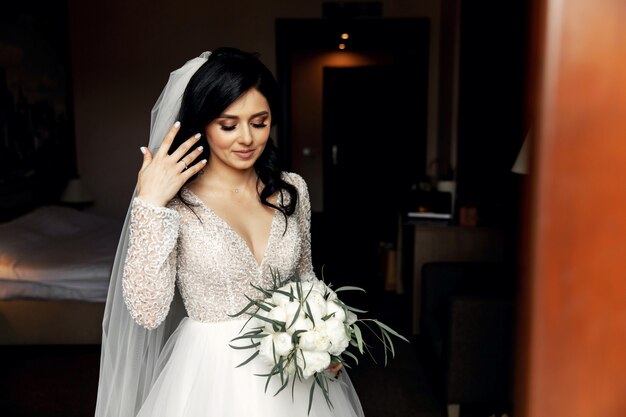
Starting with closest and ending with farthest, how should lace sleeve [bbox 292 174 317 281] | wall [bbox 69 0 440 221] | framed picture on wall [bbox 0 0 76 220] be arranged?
lace sleeve [bbox 292 174 317 281] → framed picture on wall [bbox 0 0 76 220] → wall [bbox 69 0 440 221]

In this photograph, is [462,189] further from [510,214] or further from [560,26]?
[560,26]

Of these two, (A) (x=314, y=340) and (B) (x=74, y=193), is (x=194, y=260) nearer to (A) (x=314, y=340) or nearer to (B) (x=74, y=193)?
(A) (x=314, y=340)

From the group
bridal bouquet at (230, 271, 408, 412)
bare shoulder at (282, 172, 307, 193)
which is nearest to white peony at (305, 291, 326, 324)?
bridal bouquet at (230, 271, 408, 412)

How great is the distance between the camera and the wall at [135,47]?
6395 millimetres

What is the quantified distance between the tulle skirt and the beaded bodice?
7 cm

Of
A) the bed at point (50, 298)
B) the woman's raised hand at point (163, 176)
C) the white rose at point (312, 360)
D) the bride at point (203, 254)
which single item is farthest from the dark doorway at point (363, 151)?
the white rose at point (312, 360)

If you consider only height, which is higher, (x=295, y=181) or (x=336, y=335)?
(x=295, y=181)

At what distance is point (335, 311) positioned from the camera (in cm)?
148

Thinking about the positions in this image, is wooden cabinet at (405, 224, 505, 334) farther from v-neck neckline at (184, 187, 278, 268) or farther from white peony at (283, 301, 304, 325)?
white peony at (283, 301, 304, 325)

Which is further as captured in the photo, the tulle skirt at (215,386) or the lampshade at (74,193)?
the lampshade at (74,193)

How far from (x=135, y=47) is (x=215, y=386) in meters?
5.52

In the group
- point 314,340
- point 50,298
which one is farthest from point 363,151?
point 314,340

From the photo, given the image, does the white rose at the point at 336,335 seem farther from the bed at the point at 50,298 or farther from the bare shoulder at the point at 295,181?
the bed at the point at 50,298

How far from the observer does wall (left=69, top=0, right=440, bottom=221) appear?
21.0 ft
